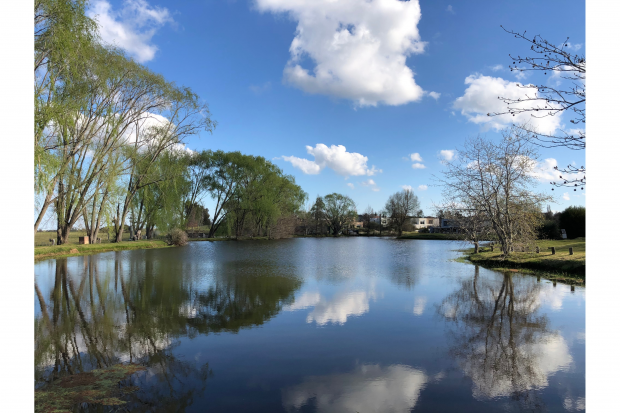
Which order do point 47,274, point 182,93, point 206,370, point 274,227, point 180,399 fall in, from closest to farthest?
point 180,399
point 206,370
point 47,274
point 182,93
point 274,227

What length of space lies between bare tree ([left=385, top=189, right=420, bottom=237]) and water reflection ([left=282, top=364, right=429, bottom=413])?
203ft

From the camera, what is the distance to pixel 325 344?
19.3 ft

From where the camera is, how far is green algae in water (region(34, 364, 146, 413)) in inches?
152

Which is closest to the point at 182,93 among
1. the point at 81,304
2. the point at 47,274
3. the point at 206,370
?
the point at 47,274

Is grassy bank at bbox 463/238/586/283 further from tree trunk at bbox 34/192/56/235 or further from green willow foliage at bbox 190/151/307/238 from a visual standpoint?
green willow foliage at bbox 190/151/307/238

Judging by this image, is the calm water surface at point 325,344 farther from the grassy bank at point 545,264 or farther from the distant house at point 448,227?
the distant house at point 448,227

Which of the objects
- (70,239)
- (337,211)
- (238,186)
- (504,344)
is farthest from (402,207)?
(504,344)

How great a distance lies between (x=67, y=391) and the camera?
4.16 metres

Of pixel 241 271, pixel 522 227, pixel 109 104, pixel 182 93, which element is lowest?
pixel 241 271

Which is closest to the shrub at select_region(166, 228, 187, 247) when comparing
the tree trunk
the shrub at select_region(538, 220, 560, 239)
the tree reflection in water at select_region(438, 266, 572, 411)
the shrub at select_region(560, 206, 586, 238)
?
the tree trunk

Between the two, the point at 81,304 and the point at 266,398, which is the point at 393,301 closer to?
the point at 266,398

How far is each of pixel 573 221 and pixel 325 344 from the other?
34.5m

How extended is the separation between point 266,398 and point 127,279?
10686 millimetres

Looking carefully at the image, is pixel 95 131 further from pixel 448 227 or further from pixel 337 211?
pixel 337 211
